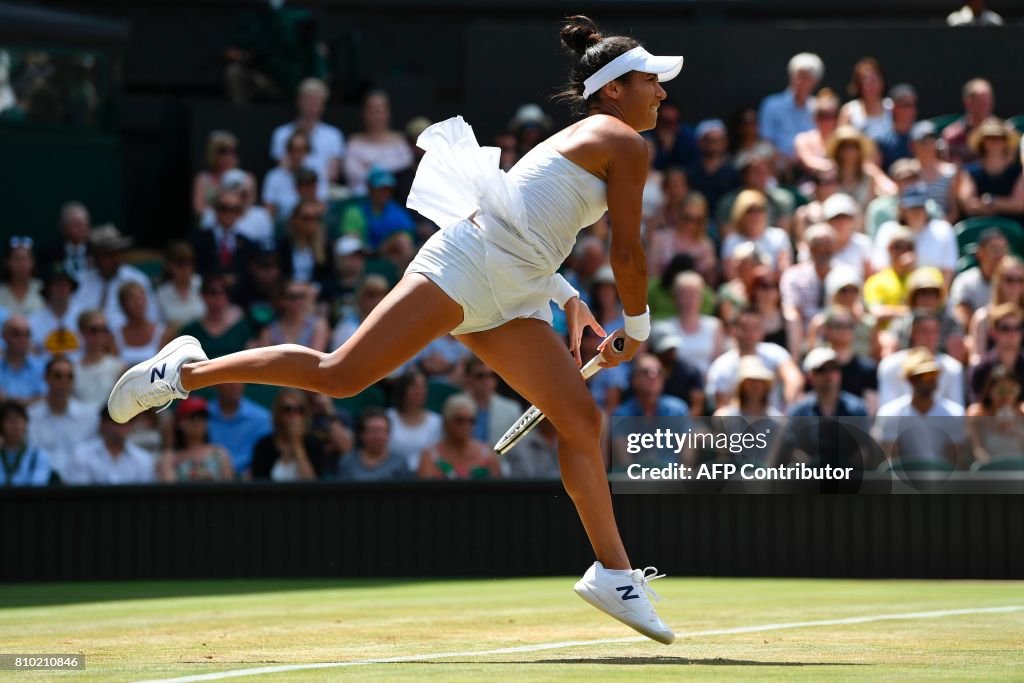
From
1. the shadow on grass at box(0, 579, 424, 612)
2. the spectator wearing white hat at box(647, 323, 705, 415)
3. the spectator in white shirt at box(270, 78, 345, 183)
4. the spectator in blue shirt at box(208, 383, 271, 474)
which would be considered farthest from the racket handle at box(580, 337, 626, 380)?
the spectator in white shirt at box(270, 78, 345, 183)

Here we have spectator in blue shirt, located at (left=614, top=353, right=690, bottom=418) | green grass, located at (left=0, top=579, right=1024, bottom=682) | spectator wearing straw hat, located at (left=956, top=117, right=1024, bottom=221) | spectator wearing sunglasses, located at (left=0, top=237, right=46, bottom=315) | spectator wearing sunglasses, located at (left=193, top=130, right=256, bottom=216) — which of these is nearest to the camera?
green grass, located at (left=0, top=579, right=1024, bottom=682)

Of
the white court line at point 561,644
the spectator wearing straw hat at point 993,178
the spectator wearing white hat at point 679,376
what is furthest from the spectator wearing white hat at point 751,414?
the spectator wearing straw hat at point 993,178

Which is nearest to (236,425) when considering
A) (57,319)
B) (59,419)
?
(59,419)

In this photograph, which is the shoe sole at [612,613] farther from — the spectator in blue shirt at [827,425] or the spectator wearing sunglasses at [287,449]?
the spectator wearing sunglasses at [287,449]

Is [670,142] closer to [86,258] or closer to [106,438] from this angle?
[86,258]

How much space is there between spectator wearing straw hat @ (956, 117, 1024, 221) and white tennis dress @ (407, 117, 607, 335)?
27.4ft

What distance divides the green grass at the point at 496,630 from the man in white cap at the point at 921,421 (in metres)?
0.93

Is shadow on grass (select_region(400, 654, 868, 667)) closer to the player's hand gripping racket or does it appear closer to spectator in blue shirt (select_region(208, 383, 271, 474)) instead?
the player's hand gripping racket

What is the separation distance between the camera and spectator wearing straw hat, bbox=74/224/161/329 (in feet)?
41.6

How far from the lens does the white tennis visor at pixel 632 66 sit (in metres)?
5.91

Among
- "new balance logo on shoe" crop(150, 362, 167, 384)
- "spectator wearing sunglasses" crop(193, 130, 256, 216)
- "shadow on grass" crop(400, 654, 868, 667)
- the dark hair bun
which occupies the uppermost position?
"spectator wearing sunglasses" crop(193, 130, 256, 216)

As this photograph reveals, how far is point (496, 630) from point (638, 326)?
1488 mm

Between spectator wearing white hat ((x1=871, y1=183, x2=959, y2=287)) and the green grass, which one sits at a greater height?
spectator wearing white hat ((x1=871, y1=183, x2=959, y2=287))

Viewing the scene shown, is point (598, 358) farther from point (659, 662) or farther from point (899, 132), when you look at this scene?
point (899, 132)
